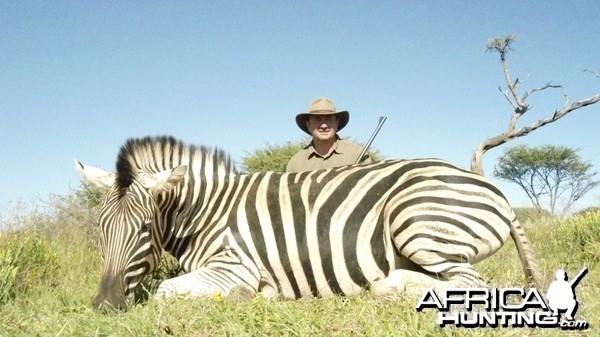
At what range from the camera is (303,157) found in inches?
211

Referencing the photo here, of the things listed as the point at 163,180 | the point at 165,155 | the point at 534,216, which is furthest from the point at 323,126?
the point at 534,216

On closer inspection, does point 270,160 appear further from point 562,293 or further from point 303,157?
point 562,293

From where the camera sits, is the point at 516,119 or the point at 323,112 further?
the point at 516,119

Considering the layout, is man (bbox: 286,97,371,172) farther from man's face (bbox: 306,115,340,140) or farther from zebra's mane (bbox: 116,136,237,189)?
zebra's mane (bbox: 116,136,237,189)

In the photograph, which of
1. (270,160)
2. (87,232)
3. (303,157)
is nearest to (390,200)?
(303,157)

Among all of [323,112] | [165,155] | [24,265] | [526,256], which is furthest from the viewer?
[323,112]

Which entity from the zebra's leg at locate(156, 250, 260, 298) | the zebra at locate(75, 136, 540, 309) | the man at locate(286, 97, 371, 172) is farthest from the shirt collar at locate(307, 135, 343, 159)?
the zebra's leg at locate(156, 250, 260, 298)

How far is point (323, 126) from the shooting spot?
5258mm

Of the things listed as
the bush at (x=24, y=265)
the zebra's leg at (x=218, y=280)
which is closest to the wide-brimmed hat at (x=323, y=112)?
the zebra's leg at (x=218, y=280)

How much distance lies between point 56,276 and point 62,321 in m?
1.75

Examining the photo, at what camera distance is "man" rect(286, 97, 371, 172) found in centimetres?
522

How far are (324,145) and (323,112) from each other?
0.36 meters

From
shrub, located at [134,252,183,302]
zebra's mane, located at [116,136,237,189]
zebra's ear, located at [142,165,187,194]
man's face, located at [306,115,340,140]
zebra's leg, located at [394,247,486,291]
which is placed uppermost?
man's face, located at [306,115,340,140]

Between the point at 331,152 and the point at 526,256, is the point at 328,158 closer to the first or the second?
the point at 331,152
